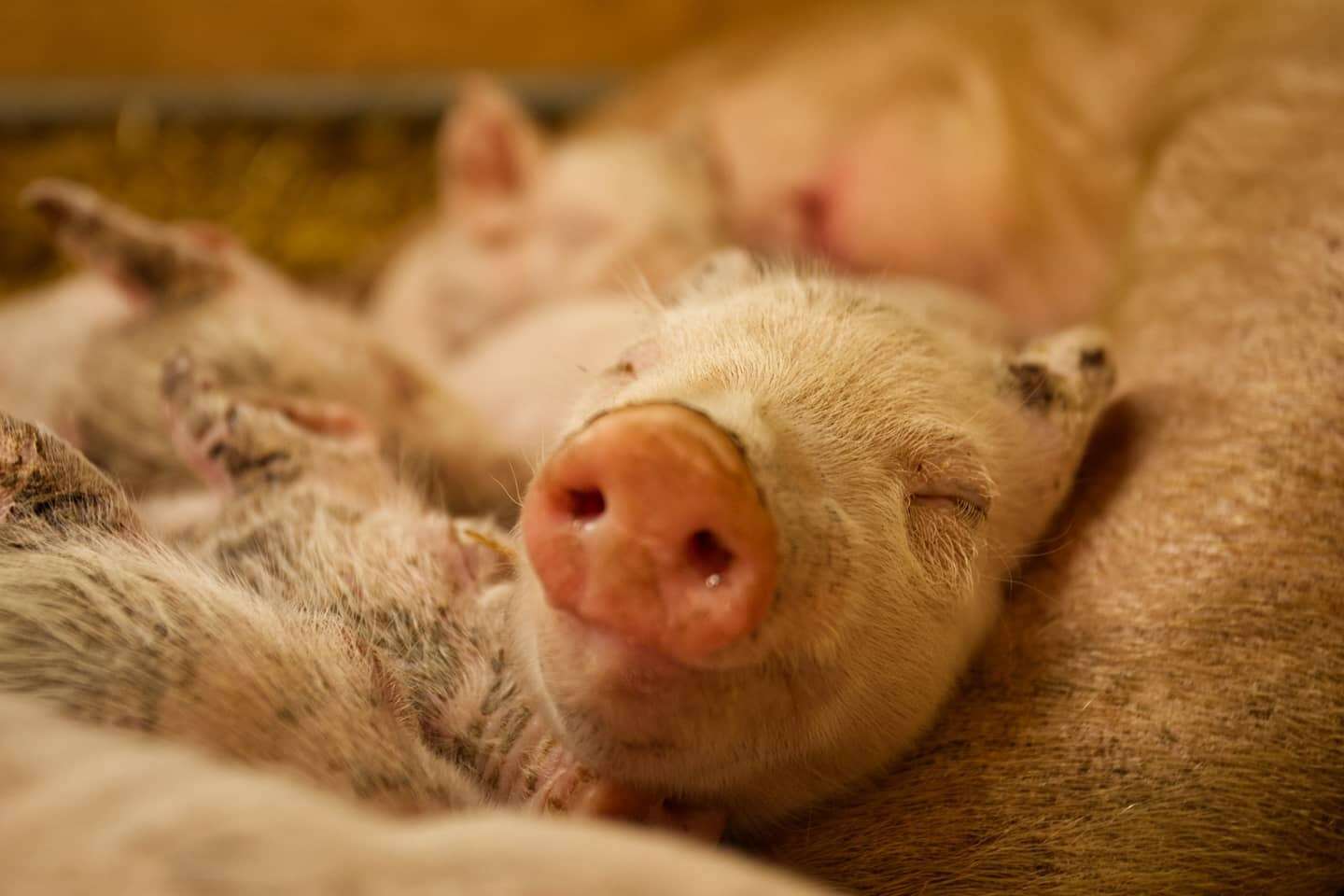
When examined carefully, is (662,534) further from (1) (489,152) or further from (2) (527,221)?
(1) (489,152)

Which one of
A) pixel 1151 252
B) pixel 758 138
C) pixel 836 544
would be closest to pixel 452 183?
pixel 758 138

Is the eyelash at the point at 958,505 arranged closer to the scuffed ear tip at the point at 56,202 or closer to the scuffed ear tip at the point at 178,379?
the scuffed ear tip at the point at 178,379

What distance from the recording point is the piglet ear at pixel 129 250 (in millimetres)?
1912

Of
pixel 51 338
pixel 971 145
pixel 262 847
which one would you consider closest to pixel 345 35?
pixel 51 338

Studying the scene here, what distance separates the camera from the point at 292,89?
347 cm

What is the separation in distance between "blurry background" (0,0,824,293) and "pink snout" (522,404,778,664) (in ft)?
7.69

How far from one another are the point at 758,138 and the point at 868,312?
1649 mm

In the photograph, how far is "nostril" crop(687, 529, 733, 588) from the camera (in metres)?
0.86

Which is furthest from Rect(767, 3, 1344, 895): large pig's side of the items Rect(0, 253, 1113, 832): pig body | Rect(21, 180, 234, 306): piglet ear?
Rect(21, 180, 234, 306): piglet ear

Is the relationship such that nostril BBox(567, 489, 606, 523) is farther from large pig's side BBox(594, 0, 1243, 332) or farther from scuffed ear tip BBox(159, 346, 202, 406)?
large pig's side BBox(594, 0, 1243, 332)

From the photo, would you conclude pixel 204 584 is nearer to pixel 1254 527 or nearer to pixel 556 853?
pixel 556 853

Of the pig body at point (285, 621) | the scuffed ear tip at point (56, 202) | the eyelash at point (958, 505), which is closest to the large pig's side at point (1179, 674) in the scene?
the eyelash at point (958, 505)

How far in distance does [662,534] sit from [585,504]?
0.29ft

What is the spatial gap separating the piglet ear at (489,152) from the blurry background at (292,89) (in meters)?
0.48
